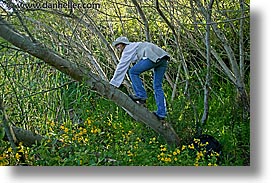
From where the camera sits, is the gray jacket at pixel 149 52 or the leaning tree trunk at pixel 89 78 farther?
the gray jacket at pixel 149 52

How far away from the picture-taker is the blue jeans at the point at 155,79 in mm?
2105

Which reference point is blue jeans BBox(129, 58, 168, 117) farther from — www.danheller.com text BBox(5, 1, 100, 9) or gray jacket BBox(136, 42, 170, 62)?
www.danheller.com text BBox(5, 1, 100, 9)

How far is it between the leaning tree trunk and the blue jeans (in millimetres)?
49

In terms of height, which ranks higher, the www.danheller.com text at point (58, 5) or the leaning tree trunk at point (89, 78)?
the www.danheller.com text at point (58, 5)

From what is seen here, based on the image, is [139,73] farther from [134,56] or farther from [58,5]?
[58,5]

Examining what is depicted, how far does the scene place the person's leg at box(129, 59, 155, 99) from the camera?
2104mm

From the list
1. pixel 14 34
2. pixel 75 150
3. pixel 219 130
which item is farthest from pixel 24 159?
pixel 219 130

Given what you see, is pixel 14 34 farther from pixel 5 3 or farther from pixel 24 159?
pixel 24 159

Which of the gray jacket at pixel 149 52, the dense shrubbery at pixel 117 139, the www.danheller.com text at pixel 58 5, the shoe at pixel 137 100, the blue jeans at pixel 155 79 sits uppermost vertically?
the www.danheller.com text at pixel 58 5

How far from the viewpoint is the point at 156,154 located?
6.84 feet

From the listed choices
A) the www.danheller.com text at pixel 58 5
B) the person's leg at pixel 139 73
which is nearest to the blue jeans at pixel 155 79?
the person's leg at pixel 139 73

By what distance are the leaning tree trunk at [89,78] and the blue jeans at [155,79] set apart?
0.05 metres

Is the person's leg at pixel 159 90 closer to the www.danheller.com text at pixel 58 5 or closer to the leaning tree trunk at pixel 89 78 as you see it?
the leaning tree trunk at pixel 89 78

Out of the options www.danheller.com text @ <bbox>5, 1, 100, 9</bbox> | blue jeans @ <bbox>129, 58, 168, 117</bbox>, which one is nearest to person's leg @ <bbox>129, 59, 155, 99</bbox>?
blue jeans @ <bbox>129, 58, 168, 117</bbox>
